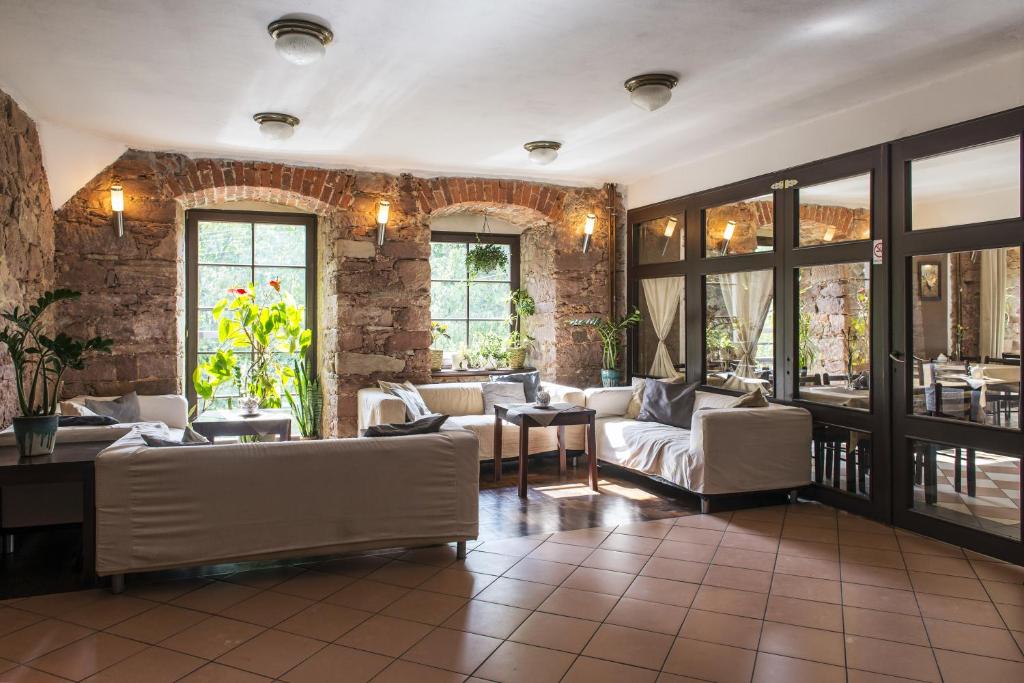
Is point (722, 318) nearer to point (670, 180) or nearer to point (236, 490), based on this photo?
point (670, 180)

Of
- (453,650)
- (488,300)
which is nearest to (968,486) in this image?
(453,650)

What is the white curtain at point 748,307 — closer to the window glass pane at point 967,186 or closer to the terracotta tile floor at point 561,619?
the window glass pane at point 967,186

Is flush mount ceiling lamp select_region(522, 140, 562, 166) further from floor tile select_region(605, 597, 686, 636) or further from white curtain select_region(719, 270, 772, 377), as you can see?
floor tile select_region(605, 597, 686, 636)

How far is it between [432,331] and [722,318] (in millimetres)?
2894

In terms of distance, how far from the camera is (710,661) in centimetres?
269

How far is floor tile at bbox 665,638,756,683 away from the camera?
101 inches

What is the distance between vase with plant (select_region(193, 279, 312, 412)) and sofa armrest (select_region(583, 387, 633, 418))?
2697 mm

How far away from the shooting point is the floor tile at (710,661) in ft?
8.45

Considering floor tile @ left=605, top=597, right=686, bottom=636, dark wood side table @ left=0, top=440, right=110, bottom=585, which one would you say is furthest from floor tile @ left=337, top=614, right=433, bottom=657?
dark wood side table @ left=0, top=440, right=110, bottom=585

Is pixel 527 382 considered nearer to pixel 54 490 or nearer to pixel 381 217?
pixel 381 217

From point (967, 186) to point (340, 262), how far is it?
4.78 meters

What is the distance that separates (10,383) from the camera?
15.0 ft

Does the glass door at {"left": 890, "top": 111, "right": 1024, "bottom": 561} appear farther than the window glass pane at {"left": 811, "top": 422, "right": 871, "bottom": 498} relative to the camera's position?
No

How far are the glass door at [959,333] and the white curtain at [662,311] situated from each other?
2381mm
